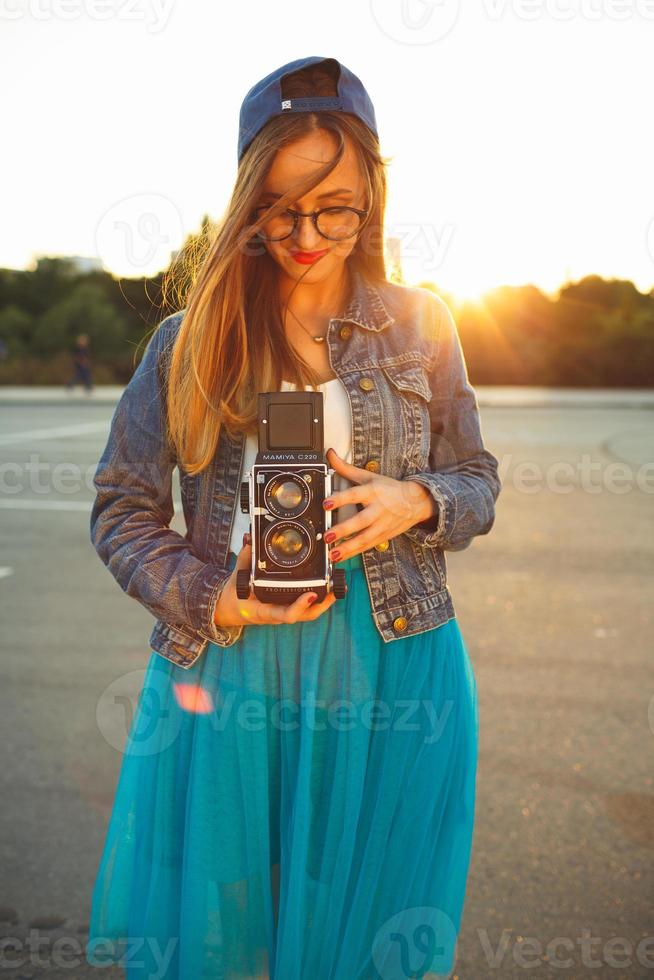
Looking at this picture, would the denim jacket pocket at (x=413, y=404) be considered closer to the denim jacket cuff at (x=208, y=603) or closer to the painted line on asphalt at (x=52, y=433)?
the denim jacket cuff at (x=208, y=603)

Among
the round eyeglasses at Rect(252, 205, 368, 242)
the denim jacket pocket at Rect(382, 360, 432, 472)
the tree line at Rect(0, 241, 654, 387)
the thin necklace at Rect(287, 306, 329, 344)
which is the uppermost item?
the tree line at Rect(0, 241, 654, 387)

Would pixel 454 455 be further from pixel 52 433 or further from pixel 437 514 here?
pixel 52 433

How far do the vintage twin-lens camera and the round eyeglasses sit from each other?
375 mm

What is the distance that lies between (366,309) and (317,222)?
0.24 meters

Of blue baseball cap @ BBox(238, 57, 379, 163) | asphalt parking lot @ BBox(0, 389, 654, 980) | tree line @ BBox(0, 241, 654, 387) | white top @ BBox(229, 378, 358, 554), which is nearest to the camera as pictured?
blue baseball cap @ BBox(238, 57, 379, 163)

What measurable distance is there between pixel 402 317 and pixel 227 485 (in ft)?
1.82

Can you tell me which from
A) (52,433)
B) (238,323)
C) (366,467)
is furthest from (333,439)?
(52,433)

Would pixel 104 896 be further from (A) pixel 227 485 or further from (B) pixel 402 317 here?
(B) pixel 402 317

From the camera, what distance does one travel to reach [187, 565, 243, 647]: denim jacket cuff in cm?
173

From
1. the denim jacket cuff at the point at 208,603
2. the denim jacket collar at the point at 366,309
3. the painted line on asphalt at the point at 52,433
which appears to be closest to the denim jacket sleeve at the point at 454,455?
the denim jacket collar at the point at 366,309

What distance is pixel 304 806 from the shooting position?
176 cm

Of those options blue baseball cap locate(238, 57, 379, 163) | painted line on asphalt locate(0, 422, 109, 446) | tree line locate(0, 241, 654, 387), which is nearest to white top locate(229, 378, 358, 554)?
blue baseball cap locate(238, 57, 379, 163)

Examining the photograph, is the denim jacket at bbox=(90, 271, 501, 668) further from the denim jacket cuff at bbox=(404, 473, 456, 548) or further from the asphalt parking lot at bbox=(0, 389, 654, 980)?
the asphalt parking lot at bbox=(0, 389, 654, 980)

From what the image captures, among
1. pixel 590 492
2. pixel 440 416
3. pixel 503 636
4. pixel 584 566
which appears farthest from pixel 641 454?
pixel 440 416
